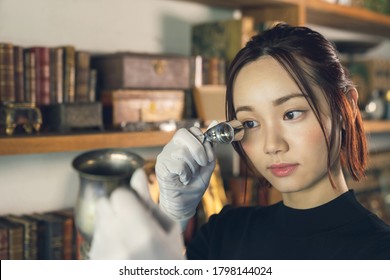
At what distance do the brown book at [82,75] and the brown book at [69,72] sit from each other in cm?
2

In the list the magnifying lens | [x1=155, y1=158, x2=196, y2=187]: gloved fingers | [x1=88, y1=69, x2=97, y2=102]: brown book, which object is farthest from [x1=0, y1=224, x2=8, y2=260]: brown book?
the magnifying lens

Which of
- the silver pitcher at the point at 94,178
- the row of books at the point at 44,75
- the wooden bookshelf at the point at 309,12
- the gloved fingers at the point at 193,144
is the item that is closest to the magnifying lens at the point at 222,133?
the gloved fingers at the point at 193,144

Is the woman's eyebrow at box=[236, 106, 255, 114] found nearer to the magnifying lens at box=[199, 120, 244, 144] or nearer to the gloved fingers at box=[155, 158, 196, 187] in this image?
the magnifying lens at box=[199, 120, 244, 144]

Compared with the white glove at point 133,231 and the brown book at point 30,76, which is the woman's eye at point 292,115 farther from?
the brown book at point 30,76

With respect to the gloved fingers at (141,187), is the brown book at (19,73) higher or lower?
higher

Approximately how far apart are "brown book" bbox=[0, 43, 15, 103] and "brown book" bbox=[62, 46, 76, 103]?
6.5 inches

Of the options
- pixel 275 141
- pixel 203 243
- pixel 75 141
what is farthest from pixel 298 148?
pixel 75 141

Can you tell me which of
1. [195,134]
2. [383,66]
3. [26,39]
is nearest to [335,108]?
[195,134]

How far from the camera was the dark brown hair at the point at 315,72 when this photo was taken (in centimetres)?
106

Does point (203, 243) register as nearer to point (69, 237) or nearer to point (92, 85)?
point (69, 237)

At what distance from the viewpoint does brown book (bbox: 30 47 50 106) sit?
1.62m

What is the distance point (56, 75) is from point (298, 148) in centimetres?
85

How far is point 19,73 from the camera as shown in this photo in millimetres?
1575
